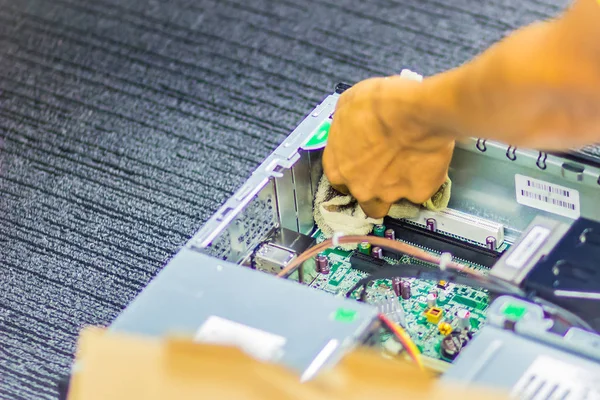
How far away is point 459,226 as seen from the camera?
1.57 m

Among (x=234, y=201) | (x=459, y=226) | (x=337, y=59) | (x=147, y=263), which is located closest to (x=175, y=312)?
(x=234, y=201)

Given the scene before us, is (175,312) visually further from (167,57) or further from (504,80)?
(167,57)

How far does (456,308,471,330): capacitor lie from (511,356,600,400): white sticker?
278mm

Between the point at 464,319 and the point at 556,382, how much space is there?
0.31m

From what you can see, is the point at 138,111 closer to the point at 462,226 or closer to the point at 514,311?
the point at 462,226

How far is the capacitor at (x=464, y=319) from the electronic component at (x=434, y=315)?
25mm

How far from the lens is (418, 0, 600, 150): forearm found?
1.08m

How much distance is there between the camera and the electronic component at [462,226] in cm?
156

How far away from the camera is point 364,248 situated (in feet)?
5.14

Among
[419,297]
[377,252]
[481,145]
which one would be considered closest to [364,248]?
[377,252]

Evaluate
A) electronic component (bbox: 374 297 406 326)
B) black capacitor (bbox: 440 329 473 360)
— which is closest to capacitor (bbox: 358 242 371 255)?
electronic component (bbox: 374 297 406 326)

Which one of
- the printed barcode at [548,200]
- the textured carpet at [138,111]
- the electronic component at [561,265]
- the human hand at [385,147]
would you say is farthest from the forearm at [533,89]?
the textured carpet at [138,111]

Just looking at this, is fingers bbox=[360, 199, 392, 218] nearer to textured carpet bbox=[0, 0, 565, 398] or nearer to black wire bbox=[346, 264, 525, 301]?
black wire bbox=[346, 264, 525, 301]

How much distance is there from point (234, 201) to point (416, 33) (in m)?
1.16
